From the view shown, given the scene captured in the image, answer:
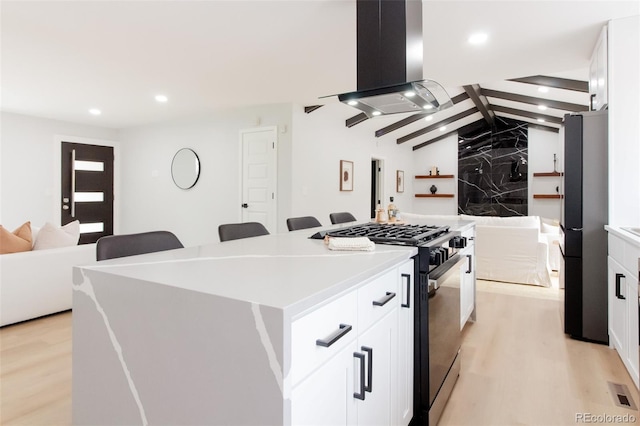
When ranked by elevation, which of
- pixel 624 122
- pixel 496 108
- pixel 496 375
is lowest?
pixel 496 375

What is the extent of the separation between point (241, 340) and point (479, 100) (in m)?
6.68

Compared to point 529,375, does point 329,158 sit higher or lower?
higher

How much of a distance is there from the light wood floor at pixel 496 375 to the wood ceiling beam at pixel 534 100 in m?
4.02

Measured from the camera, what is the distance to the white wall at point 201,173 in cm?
529

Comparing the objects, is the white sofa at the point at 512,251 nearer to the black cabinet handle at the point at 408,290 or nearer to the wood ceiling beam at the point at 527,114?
the black cabinet handle at the point at 408,290

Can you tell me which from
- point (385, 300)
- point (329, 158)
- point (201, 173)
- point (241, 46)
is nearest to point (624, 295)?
point (385, 300)

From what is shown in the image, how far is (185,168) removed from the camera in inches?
238

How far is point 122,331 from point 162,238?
0.72 metres

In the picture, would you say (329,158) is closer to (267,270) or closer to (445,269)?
(445,269)

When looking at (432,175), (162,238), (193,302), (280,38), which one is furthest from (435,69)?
(432,175)

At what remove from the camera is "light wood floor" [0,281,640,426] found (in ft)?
6.18

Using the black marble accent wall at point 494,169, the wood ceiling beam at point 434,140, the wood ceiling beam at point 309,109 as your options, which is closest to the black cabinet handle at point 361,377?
the wood ceiling beam at point 309,109

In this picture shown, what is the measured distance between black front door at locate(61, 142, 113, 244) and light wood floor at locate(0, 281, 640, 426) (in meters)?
3.61

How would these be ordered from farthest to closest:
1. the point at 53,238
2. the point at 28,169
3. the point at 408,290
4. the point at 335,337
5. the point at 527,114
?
the point at 527,114, the point at 28,169, the point at 53,238, the point at 408,290, the point at 335,337
